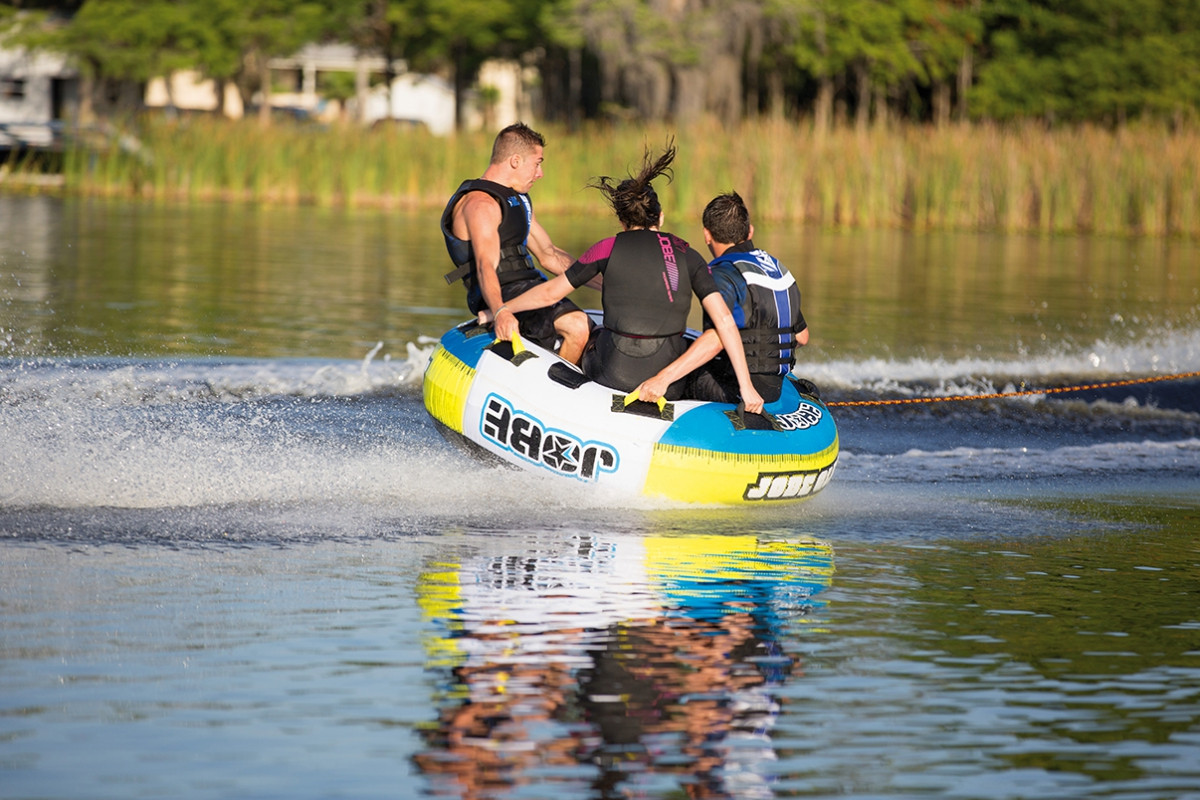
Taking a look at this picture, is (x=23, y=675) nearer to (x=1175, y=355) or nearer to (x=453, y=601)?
(x=453, y=601)

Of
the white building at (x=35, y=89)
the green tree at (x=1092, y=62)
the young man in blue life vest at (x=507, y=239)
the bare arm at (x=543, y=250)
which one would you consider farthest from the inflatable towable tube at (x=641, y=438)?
the white building at (x=35, y=89)

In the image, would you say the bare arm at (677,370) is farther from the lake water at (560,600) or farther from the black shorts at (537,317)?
the black shorts at (537,317)

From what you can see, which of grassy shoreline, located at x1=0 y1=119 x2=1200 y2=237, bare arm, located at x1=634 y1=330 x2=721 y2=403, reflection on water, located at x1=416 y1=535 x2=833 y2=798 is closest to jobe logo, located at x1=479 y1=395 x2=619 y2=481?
bare arm, located at x1=634 y1=330 x2=721 y2=403

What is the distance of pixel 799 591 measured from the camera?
22.1 ft

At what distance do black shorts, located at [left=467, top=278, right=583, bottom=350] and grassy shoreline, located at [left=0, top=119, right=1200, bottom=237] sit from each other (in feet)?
61.4

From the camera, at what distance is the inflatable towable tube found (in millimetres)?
8141

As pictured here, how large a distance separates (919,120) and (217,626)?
49308mm

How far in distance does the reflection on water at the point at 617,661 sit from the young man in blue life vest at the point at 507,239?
167 cm

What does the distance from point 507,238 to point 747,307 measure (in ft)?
4.71

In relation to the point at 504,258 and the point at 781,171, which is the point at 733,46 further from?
the point at 504,258

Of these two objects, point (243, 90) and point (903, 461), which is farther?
point (243, 90)

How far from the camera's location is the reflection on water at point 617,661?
Answer: 4.68m

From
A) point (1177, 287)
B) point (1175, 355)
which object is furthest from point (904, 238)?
point (1175, 355)

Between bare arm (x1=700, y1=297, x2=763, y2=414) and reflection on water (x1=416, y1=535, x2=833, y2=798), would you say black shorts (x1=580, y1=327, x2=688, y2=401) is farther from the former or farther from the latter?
reflection on water (x1=416, y1=535, x2=833, y2=798)
